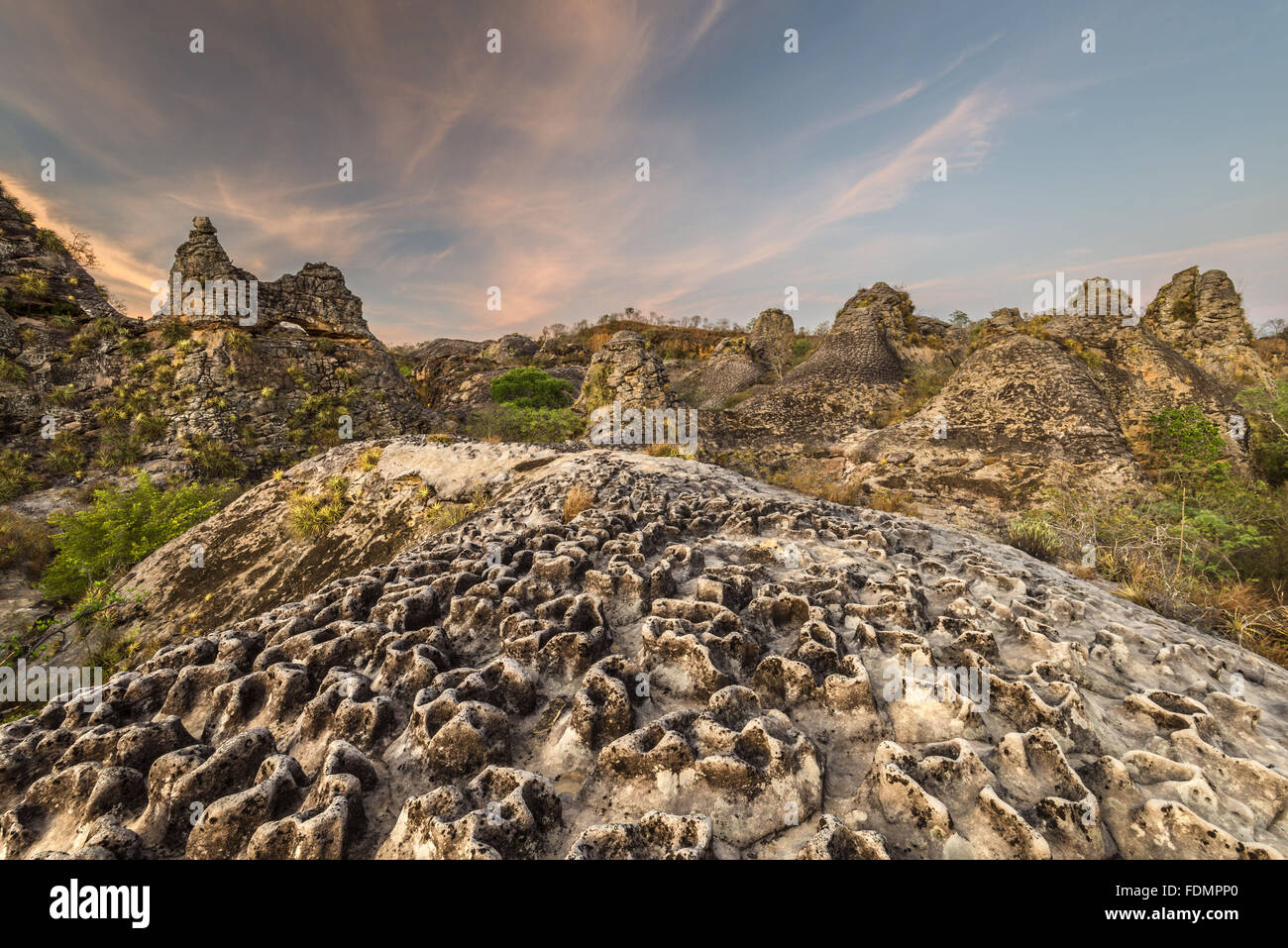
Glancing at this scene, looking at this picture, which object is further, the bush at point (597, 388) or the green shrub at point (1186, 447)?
the bush at point (597, 388)

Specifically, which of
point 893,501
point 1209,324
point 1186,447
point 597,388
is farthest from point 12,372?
point 1209,324

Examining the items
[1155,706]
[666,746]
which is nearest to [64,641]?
[666,746]

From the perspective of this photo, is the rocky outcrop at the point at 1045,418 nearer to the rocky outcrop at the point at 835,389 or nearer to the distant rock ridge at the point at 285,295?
the rocky outcrop at the point at 835,389

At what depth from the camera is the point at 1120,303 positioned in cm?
1750

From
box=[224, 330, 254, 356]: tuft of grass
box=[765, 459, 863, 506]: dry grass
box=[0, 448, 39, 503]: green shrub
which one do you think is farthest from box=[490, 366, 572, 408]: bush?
box=[0, 448, 39, 503]: green shrub

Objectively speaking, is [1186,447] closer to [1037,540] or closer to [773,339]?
[1037,540]

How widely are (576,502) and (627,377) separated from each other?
14.8 m

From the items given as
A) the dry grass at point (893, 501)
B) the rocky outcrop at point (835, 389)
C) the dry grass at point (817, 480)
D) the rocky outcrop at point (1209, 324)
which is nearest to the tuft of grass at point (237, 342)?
the rocky outcrop at point (835, 389)

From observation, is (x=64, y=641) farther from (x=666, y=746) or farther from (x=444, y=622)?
(x=666, y=746)

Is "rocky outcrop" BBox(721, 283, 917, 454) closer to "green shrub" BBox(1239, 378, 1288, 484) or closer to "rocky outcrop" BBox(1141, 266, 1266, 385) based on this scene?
"rocky outcrop" BBox(1141, 266, 1266, 385)

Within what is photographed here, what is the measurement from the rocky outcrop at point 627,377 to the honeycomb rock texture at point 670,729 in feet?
52.4

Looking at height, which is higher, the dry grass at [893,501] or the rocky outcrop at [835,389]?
the rocky outcrop at [835,389]

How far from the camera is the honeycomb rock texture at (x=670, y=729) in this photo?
74.1 inches

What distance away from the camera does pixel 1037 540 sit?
736 cm
